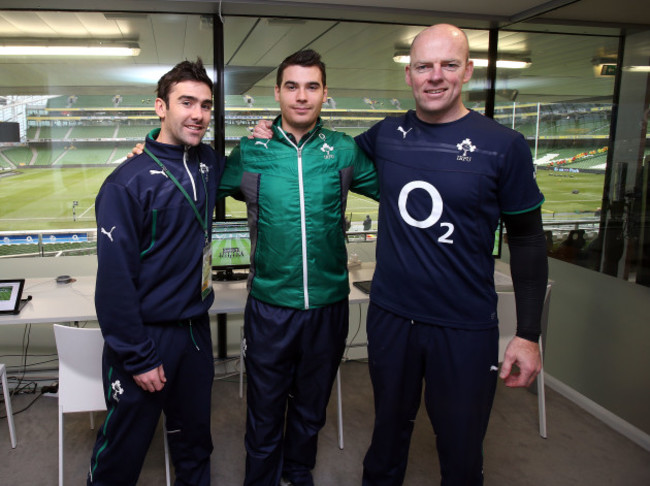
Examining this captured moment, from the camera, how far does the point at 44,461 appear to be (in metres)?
2.53

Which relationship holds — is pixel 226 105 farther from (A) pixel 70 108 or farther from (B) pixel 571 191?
(B) pixel 571 191

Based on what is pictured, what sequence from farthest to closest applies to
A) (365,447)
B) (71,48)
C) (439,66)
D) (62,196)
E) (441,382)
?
(62,196) < (71,48) < (365,447) < (441,382) < (439,66)

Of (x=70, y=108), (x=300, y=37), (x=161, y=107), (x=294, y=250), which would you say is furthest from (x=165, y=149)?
(x=300, y=37)

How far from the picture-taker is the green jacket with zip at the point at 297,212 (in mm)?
1928

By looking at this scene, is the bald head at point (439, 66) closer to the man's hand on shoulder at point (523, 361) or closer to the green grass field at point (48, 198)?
the man's hand on shoulder at point (523, 361)

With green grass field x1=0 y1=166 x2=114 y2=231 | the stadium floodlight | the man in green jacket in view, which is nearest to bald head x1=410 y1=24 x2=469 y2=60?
the man in green jacket

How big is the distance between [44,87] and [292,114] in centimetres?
223

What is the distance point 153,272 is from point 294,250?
1.68ft

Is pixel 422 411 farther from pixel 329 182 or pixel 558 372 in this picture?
pixel 329 182

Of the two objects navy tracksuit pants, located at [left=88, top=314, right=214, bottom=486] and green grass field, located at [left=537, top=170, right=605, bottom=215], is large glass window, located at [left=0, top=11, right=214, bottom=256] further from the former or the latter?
green grass field, located at [left=537, top=170, right=605, bottom=215]

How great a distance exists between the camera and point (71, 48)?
130 inches

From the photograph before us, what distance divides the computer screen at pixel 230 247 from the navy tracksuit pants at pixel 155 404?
114 cm

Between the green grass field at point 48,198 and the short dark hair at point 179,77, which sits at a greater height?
the short dark hair at point 179,77

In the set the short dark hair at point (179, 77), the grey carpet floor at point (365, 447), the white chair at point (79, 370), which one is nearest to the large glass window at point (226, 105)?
the grey carpet floor at point (365, 447)
